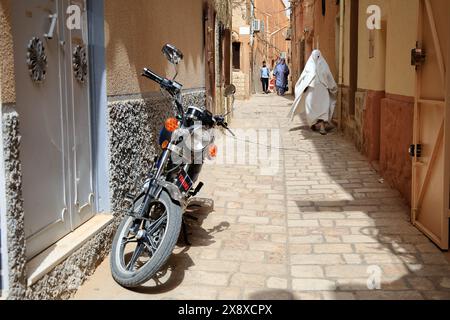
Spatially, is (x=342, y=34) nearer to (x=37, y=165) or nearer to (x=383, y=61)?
(x=383, y=61)

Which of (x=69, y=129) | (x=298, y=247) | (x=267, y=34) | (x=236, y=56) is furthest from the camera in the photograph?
(x=267, y=34)

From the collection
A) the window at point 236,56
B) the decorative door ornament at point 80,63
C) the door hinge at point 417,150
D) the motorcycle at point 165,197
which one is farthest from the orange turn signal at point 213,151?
the window at point 236,56

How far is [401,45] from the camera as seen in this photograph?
5.83 metres

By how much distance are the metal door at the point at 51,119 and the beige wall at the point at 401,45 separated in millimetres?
3329

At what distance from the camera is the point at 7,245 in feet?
8.34

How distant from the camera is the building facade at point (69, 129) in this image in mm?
2627

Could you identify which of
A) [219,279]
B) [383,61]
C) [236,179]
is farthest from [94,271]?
[383,61]

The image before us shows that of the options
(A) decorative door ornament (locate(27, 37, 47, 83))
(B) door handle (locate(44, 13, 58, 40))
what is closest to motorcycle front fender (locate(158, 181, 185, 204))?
(A) decorative door ornament (locate(27, 37, 47, 83))

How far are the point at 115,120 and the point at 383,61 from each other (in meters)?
4.58

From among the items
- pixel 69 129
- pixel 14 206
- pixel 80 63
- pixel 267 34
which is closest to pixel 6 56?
pixel 14 206

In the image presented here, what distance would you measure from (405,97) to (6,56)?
438 cm
